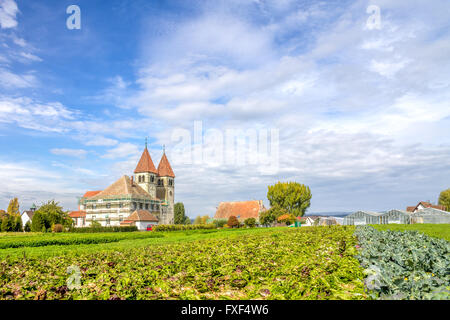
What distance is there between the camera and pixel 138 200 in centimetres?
8044

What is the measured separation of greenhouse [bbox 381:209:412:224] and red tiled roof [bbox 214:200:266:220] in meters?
33.1

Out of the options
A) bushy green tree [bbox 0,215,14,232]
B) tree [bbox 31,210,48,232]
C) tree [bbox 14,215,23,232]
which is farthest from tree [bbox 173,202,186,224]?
tree [bbox 31,210,48,232]

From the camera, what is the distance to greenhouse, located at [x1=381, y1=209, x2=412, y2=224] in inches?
2251

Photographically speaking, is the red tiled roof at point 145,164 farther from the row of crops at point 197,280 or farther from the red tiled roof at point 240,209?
the row of crops at point 197,280

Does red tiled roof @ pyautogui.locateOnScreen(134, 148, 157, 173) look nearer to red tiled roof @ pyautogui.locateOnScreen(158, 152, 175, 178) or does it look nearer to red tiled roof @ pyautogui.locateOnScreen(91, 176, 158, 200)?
red tiled roof @ pyautogui.locateOnScreen(158, 152, 175, 178)

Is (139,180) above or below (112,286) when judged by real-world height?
above

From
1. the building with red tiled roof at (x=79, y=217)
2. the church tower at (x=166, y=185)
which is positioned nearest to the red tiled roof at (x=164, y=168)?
the church tower at (x=166, y=185)

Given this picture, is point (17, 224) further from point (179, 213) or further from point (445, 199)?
point (445, 199)

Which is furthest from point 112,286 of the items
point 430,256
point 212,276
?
point 430,256

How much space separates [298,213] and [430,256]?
3191 inches

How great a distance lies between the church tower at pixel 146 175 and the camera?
89262 mm

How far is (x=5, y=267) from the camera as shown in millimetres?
7207

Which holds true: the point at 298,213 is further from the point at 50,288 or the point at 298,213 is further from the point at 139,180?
the point at 50,288

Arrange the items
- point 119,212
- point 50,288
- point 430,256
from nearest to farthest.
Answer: point 50,288 → point 430,256 → point 119,212
